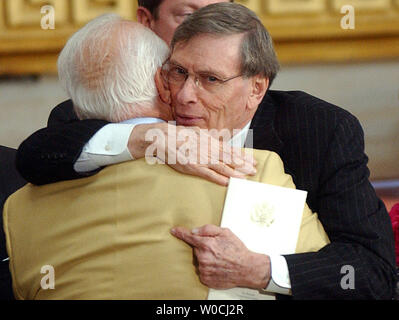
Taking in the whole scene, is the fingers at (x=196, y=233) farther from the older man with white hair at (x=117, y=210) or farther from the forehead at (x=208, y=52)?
the forehead at (x=208, y=52)

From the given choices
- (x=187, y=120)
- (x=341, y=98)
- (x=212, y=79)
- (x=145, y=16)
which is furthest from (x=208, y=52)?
(x=341, y=98)

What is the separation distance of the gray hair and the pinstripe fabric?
192 millimetres

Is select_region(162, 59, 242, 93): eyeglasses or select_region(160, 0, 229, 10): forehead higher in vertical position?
select_region(160, 0, 229, 10): forehead

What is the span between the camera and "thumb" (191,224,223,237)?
1579 millimetres

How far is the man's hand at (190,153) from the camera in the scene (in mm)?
1587

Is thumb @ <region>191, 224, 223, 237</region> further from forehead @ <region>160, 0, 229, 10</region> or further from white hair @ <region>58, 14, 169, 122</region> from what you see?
forehead @ <region>160, 0, 229, 10</region>

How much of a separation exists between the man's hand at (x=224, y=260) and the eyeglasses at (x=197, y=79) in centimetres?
39

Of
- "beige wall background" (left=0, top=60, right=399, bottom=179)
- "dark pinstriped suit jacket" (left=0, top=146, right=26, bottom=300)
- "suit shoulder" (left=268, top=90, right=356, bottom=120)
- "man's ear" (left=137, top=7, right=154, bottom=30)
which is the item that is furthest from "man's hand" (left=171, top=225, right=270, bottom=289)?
"beige wall background" (left=0, top=60, right=399, bottom=179)

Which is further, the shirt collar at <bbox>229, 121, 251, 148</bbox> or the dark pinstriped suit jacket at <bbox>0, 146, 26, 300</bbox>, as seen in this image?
the dark pinstriped suit jacket at <bbox>0, 146, 26, 300</bbox>

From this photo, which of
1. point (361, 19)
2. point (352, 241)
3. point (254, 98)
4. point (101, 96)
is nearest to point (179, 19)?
point (254, 98)

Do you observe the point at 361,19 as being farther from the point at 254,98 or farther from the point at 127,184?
the point at 127,184

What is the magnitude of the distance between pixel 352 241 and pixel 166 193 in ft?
1.68

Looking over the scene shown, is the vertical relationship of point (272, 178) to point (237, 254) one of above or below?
above

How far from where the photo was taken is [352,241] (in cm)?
181
